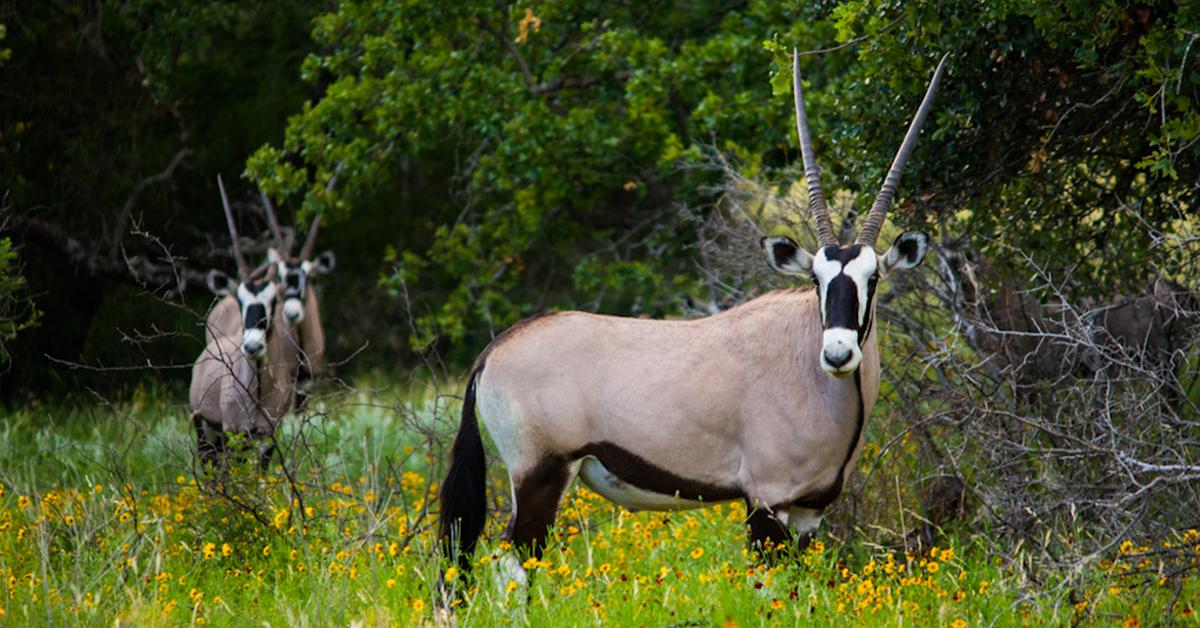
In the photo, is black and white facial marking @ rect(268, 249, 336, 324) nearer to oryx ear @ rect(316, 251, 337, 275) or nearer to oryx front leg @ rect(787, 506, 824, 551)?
oryx ear @ rect(316, 251, 337, 275)

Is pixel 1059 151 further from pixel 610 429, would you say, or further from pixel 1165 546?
pixel 610 429

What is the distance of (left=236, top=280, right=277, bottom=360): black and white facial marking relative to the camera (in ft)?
31.2

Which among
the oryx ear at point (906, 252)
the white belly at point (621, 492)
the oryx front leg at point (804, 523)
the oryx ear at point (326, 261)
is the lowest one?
the oryx ear at point (326, 261)

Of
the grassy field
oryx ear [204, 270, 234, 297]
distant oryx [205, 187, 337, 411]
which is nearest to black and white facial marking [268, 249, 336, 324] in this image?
distant oryx [205, 187, 337, 411]

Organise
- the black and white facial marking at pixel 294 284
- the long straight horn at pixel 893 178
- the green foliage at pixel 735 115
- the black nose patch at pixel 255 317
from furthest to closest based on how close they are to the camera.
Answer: the black and white facial marking at pixel 294 284
the black nose patch at pixel 255 317
the green foliage at pixel 735 115
the long straight horn at pixel 893 178

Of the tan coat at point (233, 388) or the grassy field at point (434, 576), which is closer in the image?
the grassy field at point (434, 576)

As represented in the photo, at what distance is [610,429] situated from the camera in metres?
6.02

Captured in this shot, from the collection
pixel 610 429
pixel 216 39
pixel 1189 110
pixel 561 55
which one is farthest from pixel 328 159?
A: pixel 1189 110

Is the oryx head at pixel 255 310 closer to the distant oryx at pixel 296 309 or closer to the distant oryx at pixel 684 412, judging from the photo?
the distant oryx at pixel 296 309

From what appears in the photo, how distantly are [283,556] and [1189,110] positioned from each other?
438 cm

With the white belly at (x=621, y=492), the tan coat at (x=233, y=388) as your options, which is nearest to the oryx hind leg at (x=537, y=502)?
the white belly at (x=621, y=492)

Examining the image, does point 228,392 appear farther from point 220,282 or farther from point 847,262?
point 847,262

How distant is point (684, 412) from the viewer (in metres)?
6.04

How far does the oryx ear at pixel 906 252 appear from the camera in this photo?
6047 mm
